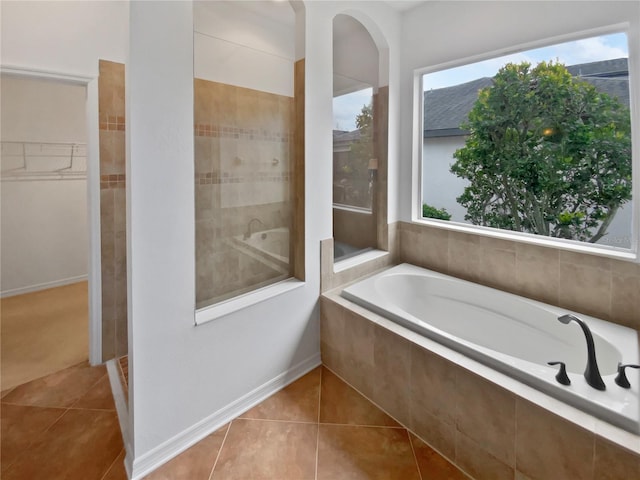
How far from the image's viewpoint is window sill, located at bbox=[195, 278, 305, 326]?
1760mm

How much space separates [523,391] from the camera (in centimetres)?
134

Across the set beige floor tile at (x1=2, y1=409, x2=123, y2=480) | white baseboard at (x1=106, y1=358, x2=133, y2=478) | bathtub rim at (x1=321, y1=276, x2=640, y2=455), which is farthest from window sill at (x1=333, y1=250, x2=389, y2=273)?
beige floor tile at (x1=2, y1=409, x2=123, y2=480)

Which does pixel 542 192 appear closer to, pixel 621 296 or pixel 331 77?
pixel 621 296

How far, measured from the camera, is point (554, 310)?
2033 mm

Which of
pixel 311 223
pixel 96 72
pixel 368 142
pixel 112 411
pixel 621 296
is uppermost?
pixel 96 72

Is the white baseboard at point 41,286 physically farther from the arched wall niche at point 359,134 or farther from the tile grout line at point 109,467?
the arched wall niche at point 359,134

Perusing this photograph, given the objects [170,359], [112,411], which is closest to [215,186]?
[170,359]

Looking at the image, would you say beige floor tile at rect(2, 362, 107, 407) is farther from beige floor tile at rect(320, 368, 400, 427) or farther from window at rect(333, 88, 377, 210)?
window at rect(333, 88, 377, 210)

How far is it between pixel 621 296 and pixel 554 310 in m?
0.34

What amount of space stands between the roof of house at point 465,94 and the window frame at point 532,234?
6 cm

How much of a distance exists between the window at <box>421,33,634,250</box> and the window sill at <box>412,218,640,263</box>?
5cm

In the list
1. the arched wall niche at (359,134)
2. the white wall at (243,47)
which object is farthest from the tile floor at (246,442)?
the white wall at (243,47)

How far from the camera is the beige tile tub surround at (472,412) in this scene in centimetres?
116

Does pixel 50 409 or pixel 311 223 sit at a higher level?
pixel 311 223
